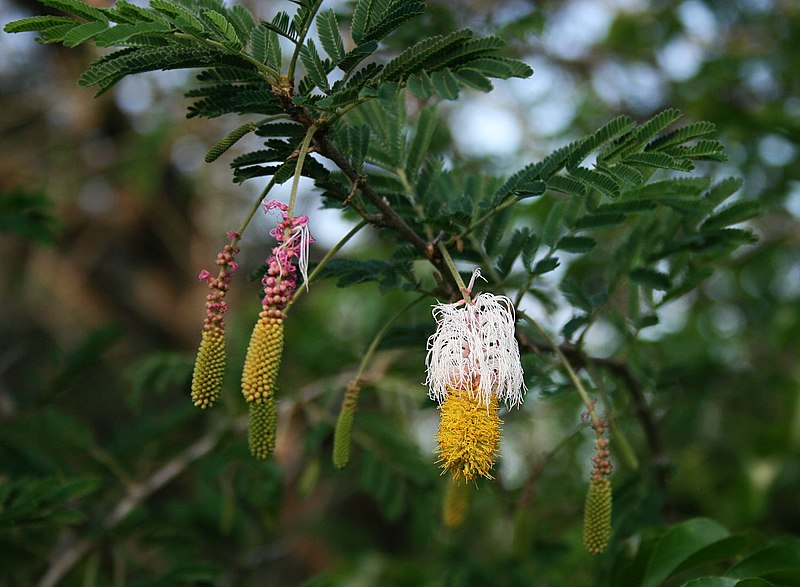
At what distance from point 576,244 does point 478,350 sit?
657mm

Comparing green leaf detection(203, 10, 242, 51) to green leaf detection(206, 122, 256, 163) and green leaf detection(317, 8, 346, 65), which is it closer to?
green leaf detection(206, 122, 256, 163)

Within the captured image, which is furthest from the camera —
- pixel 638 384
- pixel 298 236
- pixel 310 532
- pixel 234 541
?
pixel 310 532

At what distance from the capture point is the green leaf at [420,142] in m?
2.21

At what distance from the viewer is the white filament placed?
1586 millimetres

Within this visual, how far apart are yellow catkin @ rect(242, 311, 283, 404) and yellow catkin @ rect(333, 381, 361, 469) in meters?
0.35

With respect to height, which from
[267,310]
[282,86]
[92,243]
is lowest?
[267,310]

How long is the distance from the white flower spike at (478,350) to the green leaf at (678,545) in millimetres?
650

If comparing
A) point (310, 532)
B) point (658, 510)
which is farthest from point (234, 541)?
point (658, 510)

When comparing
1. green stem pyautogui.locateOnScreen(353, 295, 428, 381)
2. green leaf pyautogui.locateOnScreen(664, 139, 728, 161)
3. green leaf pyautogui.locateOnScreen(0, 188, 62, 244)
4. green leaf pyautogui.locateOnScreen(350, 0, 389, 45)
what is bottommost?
green stem pyautogui.locateOnScreen(353, 295, 428, 381)

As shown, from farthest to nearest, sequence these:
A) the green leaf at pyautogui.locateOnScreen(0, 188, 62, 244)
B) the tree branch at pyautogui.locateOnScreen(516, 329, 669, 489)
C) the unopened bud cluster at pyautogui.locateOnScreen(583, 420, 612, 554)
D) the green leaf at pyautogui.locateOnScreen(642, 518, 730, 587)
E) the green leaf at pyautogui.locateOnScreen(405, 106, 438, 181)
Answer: the green leaf at pyautogui.locateOnScreen(0, 188, 62, 244)
the tree branch at pyautogui.locateOnScreen(516, 329, 669, 489)
the green leaf at pyautogui.locateOnScreen(405, 106, 438, 181)
the green leaf at pyautogui.locateOnScreen(642, 518, 730, 587)
the unopened bud cluster at pyautogui.locateOnScreen(583, 420, 612, 554)

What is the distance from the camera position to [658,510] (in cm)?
243

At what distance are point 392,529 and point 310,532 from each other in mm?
1510

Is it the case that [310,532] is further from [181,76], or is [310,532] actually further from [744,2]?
[744,2]

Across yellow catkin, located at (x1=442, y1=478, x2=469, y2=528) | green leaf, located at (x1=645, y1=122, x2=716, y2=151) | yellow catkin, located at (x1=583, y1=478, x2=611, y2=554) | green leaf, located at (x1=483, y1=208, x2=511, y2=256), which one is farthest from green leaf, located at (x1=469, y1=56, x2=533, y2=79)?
yellow catkin, located at (x1=442, y1=478, x2=469, y2=528)
